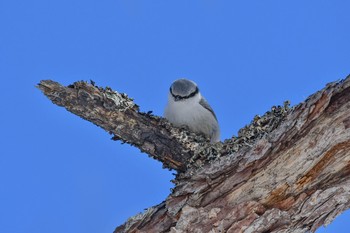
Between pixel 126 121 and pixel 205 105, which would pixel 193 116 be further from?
pixel 126 121

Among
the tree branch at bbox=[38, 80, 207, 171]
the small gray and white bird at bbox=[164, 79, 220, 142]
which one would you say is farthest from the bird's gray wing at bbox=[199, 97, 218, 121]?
the tree branch at bbox=[38, 80, 207, 171]

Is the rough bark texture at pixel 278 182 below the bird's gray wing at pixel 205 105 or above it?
below

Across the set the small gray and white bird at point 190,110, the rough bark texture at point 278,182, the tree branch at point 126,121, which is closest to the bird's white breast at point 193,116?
the small gray and white bird at point 190,110

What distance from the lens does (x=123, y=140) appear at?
20.5 feet

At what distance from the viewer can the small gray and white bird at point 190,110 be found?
889 centimetres

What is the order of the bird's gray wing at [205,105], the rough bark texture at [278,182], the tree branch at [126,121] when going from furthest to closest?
the bird's gray wing at [205,105] < the tree branch at [126,121] < the rough bark texture at [278,182]

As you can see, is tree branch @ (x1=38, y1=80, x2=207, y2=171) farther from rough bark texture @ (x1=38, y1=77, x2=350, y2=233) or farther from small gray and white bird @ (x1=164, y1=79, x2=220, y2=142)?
small gray and white bird @ (x1=164, y1=79, x2=220, y2=142)

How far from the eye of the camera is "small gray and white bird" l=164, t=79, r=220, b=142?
29.2ft

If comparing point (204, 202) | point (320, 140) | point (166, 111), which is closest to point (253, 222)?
point (204, 202)

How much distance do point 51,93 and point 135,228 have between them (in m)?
1.81

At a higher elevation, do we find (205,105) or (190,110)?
(205,105)

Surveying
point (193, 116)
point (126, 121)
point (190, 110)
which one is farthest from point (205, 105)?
point (126, 121)

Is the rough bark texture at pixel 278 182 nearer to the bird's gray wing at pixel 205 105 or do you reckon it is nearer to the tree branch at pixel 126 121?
the tree branch at pixel 126 121

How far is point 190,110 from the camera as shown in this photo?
9086 mm
